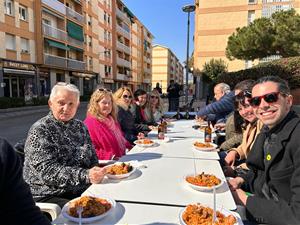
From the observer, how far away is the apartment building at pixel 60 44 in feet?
72.6

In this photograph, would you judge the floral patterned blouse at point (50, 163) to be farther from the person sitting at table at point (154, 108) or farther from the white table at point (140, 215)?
the person sitting at table at point (154, 108)

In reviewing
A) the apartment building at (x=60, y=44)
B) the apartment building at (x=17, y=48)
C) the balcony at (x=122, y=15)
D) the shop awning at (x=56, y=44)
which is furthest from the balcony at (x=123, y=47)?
the apartment building at (x=17, y=48)

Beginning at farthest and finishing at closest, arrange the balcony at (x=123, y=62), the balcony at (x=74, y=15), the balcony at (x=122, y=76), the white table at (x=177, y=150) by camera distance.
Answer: the balcony at (x=122, y=76), the balcony at (x=123, y=62), the balcony at (x=74, y=15), the white table at (x=177, y=150)

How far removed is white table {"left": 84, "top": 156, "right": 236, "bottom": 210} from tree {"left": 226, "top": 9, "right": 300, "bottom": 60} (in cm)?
1408

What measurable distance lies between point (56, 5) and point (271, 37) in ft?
75.4

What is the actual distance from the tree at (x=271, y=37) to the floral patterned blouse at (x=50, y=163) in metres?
14.8

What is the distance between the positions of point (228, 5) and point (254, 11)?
10.0 feet

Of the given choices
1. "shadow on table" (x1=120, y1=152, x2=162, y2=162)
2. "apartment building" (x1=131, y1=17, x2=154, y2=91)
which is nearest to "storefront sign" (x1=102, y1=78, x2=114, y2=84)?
"apartment building" (x1=131, y1=17, x2=154, y2=91)

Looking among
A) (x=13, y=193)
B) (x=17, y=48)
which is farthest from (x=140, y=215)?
(x=17, y=48)

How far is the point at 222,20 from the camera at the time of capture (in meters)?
29.8

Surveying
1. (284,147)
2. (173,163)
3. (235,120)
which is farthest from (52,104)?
(235,120)

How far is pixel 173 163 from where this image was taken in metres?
2.90

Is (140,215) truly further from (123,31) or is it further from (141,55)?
(141,55)

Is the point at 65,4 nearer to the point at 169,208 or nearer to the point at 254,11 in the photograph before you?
the point at 254,11
